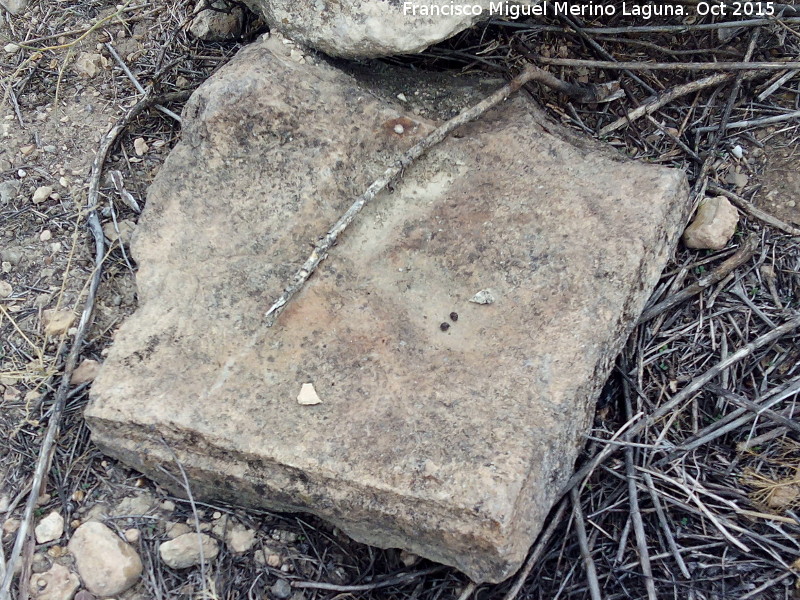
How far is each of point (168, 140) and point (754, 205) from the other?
2100 millimetres

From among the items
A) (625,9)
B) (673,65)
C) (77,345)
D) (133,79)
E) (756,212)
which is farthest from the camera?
(133,79)

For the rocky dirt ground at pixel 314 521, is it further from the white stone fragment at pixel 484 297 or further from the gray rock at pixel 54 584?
the white stone fragment at pixel 484 297

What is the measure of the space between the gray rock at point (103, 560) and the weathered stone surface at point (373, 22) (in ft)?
5.35

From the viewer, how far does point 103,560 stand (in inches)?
71.4

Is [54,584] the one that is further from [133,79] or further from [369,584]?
[133,79]

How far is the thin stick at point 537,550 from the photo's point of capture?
1.80m

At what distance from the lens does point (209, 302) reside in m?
2.03

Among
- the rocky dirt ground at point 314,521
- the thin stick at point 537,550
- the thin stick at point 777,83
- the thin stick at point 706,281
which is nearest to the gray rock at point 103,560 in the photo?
the rocky dirt ground at point 314,521

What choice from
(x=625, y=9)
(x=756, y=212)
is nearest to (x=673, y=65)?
(x=625, y=9)

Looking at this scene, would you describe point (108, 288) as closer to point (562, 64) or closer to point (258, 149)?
point (258, 149)

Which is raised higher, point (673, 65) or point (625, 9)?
point (625, 9)

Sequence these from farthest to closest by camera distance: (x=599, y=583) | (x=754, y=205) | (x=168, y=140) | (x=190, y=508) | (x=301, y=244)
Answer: (x=168, y=140), (x=754, y=205), (x=301, y=244), (x=190, y=508), (x=599, y=583)

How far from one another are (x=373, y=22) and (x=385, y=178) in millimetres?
480

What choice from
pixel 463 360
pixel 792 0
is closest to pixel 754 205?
pixel 792 0
